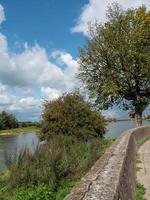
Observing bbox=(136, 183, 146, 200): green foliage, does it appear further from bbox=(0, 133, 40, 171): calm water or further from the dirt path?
bbox=(0, 133, 40, 171): calm water

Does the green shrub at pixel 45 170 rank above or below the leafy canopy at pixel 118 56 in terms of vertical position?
below

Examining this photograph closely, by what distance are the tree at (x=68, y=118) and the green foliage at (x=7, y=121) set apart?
115814 mm

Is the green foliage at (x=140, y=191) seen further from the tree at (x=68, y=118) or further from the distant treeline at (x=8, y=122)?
the distant treeline at (x=8, y=122)

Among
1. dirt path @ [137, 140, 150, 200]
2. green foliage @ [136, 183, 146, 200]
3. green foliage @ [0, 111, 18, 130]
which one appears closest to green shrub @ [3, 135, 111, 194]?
dirt path @ [137, 140, 150, 200]

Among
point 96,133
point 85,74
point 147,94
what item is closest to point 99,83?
point 85,74

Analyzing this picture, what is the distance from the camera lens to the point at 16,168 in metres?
13.8

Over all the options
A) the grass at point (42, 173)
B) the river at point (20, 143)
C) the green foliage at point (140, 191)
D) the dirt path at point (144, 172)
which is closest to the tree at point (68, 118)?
the river at point (20, 143)

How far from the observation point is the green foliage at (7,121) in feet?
464

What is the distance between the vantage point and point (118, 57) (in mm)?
35375

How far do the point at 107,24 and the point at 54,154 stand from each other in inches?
924

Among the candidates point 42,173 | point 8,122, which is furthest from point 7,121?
point 42,173

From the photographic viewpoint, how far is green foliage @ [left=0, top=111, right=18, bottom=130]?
141 m

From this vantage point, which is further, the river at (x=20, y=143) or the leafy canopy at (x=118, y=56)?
the leafy canopy at (x=118, y=56)

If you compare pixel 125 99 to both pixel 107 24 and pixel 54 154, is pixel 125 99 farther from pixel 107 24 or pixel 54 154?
pixel 54 154
